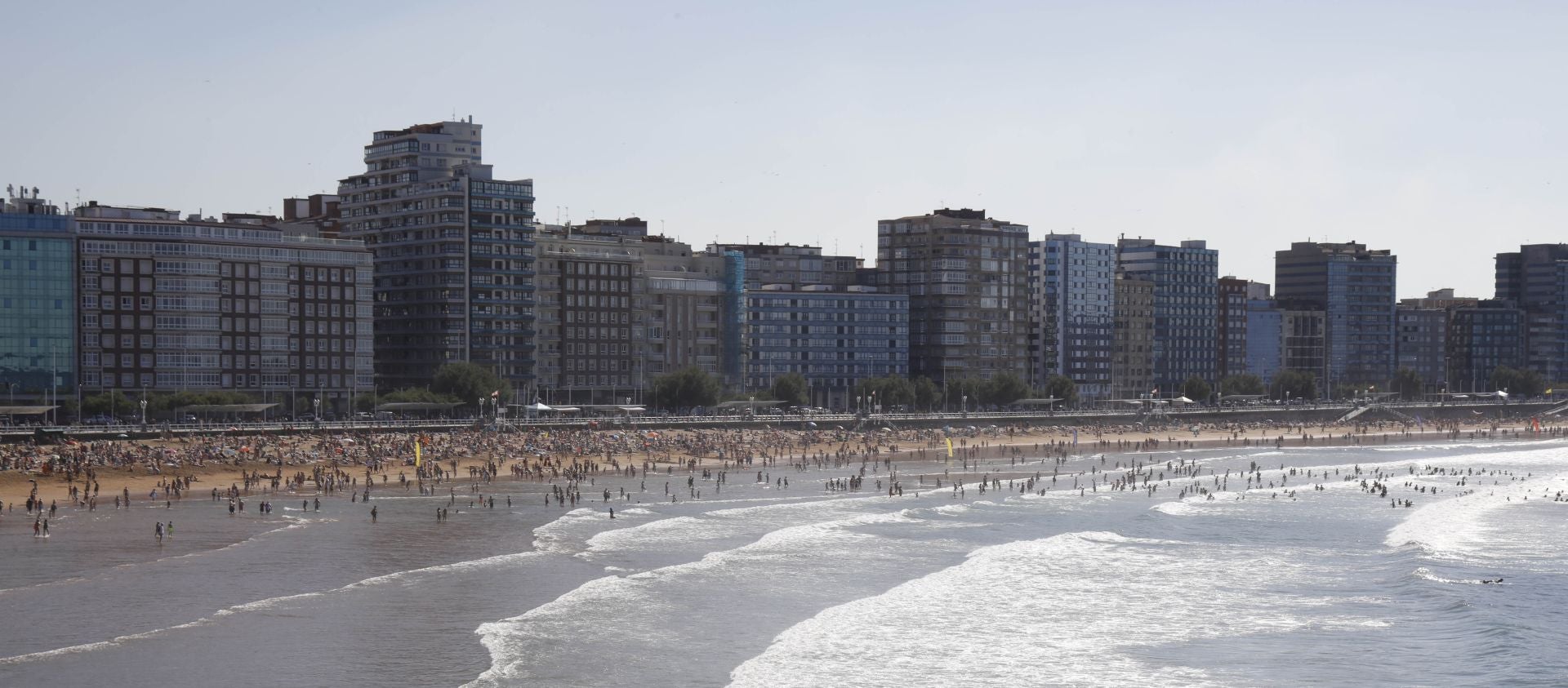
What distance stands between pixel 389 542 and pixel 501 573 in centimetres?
1019

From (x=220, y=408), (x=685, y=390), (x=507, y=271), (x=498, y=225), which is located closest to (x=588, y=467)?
(x=220, y=408)

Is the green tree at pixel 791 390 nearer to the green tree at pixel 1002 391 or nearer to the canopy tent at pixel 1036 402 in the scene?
the green tree at pixel 1002 391

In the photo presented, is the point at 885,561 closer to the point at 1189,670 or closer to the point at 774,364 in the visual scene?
the point at 1189,670

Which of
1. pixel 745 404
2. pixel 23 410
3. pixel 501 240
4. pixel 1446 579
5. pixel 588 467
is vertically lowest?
pixel 1446 579

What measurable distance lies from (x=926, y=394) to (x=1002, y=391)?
31.0 feet

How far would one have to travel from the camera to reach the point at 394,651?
45.3 metres

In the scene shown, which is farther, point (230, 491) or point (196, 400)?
point (196, 400)

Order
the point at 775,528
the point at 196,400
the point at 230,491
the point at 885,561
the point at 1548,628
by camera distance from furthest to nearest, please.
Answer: the point at 196,400 < the point at 230,491 < the point at 775,528 < the point at 885,561 < the point at 1548,628

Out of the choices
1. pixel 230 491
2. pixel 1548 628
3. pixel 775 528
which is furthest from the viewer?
pixel 230 491

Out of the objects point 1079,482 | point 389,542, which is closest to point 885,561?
point 389,542

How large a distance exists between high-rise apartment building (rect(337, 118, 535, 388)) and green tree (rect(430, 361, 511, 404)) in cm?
1005

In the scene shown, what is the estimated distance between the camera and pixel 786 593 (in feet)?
185

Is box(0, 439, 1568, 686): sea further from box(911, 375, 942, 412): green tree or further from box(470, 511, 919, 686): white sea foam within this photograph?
box(911, 375, 942, 412): green tree

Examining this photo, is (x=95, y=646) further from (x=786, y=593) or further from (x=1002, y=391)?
(x=1002, y=391)
